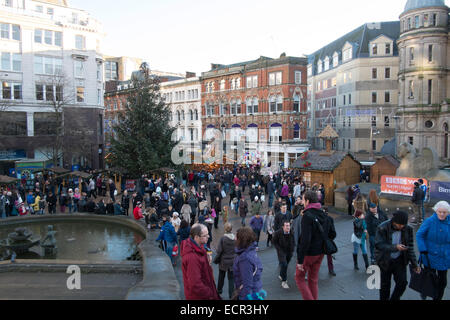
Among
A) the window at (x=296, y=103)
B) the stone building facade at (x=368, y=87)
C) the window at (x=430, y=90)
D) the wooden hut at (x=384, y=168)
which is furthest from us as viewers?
the stone building facade at (x=368, y=87)

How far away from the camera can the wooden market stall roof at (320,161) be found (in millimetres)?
20234

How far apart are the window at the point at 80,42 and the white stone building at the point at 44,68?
113mm

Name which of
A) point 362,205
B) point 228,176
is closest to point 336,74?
point 228,176

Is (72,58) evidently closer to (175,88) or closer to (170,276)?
(175,88)

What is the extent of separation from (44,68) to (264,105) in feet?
88.4

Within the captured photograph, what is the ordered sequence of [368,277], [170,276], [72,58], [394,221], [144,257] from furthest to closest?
[72,58] → [144,257] → [368,277] → [170,276] → [394,221]

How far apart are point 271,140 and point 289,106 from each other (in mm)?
5151

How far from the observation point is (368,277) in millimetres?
8359

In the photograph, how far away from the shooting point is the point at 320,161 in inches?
824

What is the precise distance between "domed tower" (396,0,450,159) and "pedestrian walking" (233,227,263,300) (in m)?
40.7

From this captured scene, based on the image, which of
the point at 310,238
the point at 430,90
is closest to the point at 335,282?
the point at 310,238

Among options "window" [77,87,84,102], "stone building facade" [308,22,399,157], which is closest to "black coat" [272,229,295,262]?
"window" [77,87,84,102]

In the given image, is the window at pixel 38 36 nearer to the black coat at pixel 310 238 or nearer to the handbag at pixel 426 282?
the black coat at pixel 310 238

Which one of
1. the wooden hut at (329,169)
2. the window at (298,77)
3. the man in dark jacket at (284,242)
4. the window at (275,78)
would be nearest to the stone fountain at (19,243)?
the man in dark jacket at (284,242)
